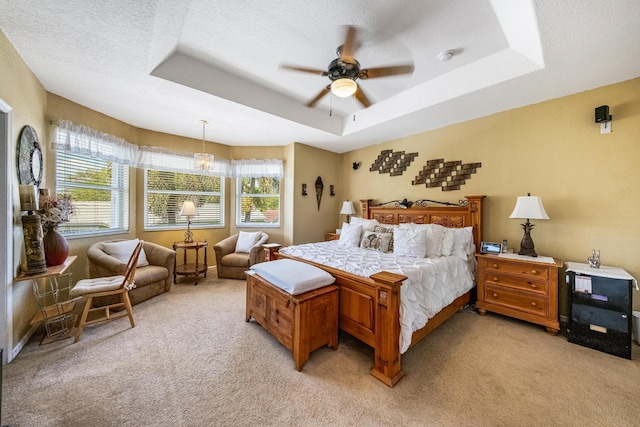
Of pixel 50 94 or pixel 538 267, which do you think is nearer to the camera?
pixel 538 267

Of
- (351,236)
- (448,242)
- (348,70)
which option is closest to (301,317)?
(351,236)

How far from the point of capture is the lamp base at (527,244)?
2852 millimetres

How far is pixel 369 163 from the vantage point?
5.04 meters

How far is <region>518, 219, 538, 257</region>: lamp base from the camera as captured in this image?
112 inches

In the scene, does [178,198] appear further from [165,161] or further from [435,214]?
[435,214]

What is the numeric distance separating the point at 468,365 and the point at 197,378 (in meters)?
2.32

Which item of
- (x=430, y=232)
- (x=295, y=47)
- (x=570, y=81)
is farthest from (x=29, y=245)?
(x=570, y=81)

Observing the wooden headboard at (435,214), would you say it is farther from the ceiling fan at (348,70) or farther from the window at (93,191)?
the window at (93,191)

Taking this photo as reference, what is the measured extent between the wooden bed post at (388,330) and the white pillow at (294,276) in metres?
0.55

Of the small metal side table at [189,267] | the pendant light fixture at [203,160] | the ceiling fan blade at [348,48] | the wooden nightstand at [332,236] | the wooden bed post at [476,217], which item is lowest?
the small metal side table at [189,267]

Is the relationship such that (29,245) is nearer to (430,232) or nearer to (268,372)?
(268,372)

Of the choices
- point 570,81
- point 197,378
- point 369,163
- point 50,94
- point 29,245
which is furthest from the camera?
point 369,163

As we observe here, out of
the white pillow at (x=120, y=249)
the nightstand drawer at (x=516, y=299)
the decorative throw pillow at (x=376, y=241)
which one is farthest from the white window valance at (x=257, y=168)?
the nightstand drawer at (x=516, y=299)

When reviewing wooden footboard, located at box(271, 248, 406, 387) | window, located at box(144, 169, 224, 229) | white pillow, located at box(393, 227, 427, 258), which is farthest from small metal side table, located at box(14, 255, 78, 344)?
white pillow, located at box(393, 227, 427, 258)
